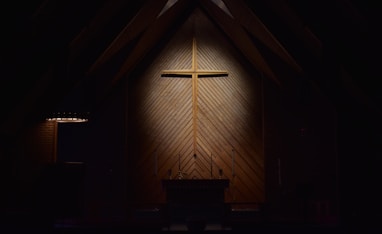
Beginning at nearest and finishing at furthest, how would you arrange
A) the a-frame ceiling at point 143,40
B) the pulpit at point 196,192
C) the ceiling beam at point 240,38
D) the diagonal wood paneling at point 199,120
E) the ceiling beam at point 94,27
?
the a-frame ceiling at point 143,40
the ceiling beam at point 94,27
the pulpit at point 196,192
the ceiling beam at point 240,38
the diagonal wood paneling at point 199,120

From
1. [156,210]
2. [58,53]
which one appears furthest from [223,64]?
[58,53]

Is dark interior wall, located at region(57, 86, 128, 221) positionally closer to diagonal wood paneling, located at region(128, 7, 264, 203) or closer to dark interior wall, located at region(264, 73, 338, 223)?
diagonal wood paneling, located at region(128, 7, 264, 203)

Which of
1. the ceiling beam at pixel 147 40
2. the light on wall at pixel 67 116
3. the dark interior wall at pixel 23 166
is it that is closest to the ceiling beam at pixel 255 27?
the ceiling beam at pixel 147 40

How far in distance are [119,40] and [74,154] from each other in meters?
2.89

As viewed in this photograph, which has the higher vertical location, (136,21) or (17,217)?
(136,21)

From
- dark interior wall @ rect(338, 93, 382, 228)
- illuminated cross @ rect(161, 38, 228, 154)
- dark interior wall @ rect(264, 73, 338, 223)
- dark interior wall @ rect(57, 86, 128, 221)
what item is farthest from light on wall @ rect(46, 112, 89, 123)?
dark interior wall @ rect(338, 93, 382, 228)

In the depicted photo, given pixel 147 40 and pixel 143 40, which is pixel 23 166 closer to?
pixel 143 40

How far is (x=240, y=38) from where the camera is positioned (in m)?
11.5

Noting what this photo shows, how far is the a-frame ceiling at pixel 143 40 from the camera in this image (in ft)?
23.1

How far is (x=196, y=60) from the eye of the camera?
12.0 m

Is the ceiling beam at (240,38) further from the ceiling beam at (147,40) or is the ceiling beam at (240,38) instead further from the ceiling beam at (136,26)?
the ceiling beam at (136,26)

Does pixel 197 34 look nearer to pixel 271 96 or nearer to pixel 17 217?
pixel 271 96

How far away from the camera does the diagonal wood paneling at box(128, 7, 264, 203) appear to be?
1181 cm

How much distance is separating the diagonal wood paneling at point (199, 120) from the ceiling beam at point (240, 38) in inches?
11.4
